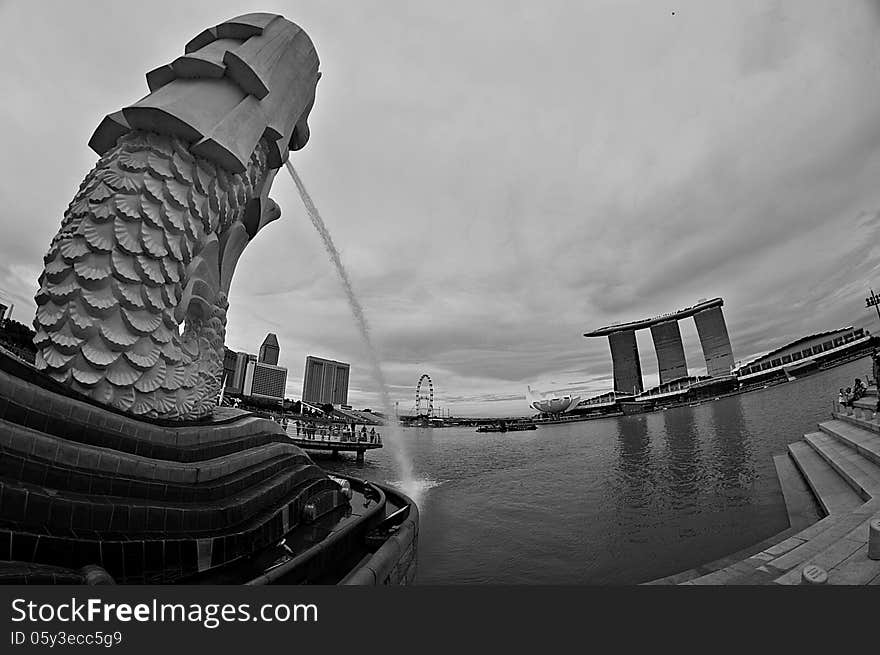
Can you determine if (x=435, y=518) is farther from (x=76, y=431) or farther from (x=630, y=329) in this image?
(x=630, y=329)

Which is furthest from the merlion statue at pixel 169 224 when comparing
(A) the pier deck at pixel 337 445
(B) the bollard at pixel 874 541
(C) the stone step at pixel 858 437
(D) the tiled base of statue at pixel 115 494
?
(A) the pier deck at pixel 337 445

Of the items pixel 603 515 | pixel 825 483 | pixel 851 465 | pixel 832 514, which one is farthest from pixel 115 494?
pixel 851 465

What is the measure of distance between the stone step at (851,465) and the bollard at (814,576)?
5550 millimetres

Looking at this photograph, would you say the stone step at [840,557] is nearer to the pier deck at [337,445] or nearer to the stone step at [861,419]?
the stone step at [861,419]

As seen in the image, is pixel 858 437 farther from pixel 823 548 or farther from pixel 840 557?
pixel 840 557

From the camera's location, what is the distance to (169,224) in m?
6.49

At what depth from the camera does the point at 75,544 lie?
13.0ft

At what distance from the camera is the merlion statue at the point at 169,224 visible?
18.8 feet

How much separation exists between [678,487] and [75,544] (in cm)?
1668

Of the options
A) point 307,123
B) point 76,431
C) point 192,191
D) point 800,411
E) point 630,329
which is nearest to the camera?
point 76,431

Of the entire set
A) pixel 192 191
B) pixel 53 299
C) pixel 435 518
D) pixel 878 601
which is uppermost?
pixel 192 191

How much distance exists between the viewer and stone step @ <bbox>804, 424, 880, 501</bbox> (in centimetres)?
805

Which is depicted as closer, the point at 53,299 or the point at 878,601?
the point at 878,601

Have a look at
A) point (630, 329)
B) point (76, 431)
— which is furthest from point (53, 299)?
point (630, 329)
